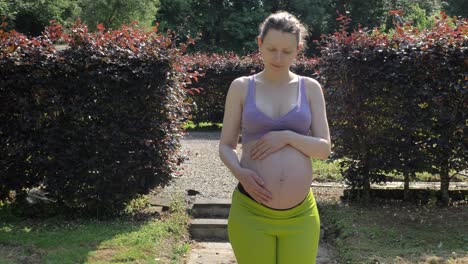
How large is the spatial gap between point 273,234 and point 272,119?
0.59 meters

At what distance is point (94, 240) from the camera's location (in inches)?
230

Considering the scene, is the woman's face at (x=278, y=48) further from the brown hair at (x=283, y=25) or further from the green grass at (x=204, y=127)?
the green grass at (x=204, y=127)

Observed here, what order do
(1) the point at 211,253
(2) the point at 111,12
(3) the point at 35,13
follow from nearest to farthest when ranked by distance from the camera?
(1) the point at 211,253 → (2) the point at 111,12 → (3) the point at 35,13

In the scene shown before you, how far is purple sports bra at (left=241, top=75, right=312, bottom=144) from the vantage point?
9.23ft

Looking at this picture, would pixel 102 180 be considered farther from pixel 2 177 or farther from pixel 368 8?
pixel 368 8

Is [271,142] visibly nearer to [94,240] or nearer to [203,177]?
[94,240]

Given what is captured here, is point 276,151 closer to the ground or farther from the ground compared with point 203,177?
farther from the ground

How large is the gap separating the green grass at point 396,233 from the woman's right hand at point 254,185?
293 centimetres

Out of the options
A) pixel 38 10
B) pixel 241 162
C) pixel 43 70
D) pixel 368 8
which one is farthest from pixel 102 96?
pixel 368 8

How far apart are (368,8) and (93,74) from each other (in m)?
36.3

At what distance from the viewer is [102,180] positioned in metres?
6.71

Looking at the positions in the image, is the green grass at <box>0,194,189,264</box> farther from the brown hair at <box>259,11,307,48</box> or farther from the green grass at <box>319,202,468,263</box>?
the brown hair at <box>259,11,307,48</box>

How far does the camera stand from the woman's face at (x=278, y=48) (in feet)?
8.99

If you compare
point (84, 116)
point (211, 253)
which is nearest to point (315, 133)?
point (211, 253)
